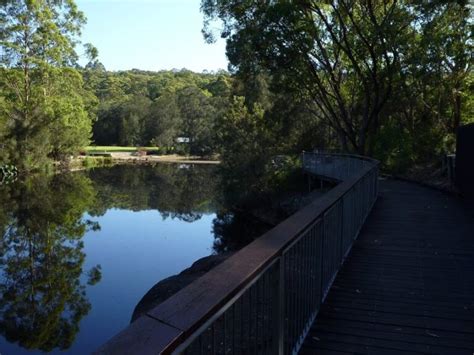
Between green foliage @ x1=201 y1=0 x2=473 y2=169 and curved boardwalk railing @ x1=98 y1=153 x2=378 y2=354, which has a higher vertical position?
green foliage @ x1=201 y1=0 x2=473 y2=169

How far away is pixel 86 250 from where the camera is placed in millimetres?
21500

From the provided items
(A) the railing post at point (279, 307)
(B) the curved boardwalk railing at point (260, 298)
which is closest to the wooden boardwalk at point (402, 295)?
(B) the curved boardwalk railing at point (260, 298)

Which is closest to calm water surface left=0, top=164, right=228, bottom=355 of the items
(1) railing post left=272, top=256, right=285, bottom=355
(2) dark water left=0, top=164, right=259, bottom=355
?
(2) dark water left=0, top=164, right=259, bottom=355

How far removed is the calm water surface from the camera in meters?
13.2

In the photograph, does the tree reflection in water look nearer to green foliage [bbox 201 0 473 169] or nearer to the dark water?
the dark water

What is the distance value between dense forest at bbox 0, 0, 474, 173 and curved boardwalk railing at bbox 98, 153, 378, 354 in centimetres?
1414

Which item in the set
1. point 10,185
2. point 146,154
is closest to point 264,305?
point 10,185

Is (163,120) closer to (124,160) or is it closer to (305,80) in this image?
(124,160)

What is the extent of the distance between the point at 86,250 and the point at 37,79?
32.2m

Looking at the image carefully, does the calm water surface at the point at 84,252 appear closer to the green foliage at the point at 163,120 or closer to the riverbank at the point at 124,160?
the riverbank at the point at 124,160

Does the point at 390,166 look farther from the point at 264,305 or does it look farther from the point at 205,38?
the point at 264,305

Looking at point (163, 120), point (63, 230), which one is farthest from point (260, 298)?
point (163, 120)

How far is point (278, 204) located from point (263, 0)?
11.4 metres

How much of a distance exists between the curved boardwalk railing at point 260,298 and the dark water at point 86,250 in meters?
9.16
